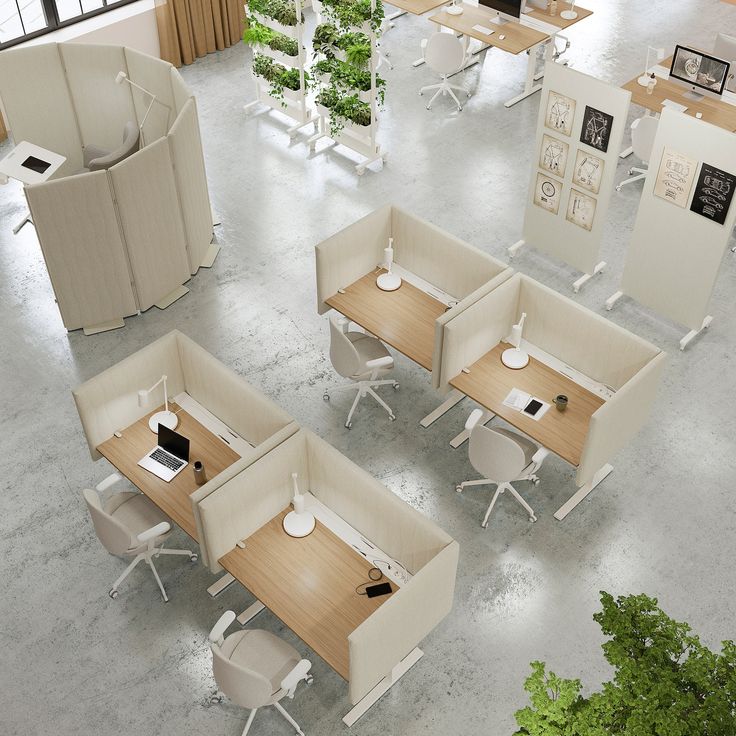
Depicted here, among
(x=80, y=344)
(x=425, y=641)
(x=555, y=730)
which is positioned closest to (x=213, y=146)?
(x=80, y=344)

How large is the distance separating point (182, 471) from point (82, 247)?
239 centimetres

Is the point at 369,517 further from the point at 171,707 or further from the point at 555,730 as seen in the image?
the point at 555,730

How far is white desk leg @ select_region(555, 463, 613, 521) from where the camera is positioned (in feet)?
21.1

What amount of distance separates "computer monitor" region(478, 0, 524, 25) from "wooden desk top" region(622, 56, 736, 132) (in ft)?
5.65

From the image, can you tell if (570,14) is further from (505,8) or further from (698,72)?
(698,72)

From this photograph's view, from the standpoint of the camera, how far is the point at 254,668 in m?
5.18

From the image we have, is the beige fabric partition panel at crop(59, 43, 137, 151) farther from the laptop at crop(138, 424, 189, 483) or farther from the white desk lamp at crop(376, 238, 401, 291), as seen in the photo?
the laptop at crop(138, 424, 189, 483)

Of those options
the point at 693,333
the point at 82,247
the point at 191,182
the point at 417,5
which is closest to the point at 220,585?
the point at 82,247

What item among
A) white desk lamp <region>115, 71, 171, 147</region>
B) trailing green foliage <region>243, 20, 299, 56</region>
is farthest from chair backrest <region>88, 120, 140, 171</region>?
trailing green foliage <region>243, 20, 299, 56</region>

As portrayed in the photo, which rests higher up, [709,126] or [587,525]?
[709,126]

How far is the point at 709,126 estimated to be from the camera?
21.9 feet

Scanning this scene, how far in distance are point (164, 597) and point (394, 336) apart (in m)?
2.44

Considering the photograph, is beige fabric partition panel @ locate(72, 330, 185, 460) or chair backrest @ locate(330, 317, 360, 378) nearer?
beige fabric partition panel @ locate(72, 330, 185, 460)

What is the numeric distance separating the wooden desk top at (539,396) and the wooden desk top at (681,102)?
3554mm
